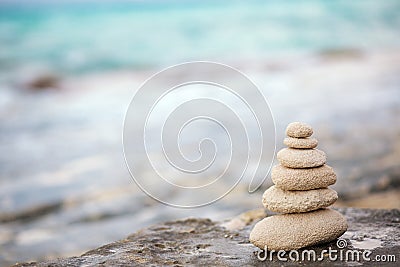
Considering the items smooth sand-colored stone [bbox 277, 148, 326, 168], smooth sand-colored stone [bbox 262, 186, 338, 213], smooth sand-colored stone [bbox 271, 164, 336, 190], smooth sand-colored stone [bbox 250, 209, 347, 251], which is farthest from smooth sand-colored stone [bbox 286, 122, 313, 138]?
smooth sand-colored stone [bbox 250, 209, 347, 251]

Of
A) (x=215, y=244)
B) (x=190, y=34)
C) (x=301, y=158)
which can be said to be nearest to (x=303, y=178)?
(x=301, y=158)

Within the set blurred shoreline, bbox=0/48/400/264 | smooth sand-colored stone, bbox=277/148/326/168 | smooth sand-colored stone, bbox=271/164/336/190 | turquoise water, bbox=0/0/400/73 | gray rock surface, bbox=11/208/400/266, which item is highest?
turquoise water, bbox=0/0/400/73

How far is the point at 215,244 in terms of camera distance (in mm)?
4832

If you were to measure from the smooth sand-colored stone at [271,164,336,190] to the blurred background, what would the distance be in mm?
3798

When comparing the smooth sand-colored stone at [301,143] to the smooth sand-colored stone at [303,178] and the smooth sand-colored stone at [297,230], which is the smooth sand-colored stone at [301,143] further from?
the smooth sand-colored stone at [297,230]

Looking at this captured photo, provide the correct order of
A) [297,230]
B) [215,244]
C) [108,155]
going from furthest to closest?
[108,155] → [215,244] → [297,230]

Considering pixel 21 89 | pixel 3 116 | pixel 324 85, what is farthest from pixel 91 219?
pixel 21 89

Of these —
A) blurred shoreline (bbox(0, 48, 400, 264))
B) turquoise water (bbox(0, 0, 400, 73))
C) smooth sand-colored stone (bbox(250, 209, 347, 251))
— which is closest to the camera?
smooth sand-colored stone (bbox(250, 209, 347, 251))

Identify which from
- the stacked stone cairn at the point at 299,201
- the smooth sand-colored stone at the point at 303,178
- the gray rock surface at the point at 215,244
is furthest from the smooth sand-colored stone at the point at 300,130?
the gray rock surface at the point at 215,244

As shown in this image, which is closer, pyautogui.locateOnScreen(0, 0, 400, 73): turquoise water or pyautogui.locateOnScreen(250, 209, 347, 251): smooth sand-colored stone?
pyautogui.locateOnScreen(250, 209, 347, 251): smooth sand-colored stone

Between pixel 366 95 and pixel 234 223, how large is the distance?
11702 mm

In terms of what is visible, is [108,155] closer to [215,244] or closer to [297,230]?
[215,244]

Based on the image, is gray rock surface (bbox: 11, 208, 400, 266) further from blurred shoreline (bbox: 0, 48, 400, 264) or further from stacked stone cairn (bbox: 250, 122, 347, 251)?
blurred shoreline (bbox: 0, 48, 400, 264)

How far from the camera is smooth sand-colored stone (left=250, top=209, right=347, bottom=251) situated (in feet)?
14.1
